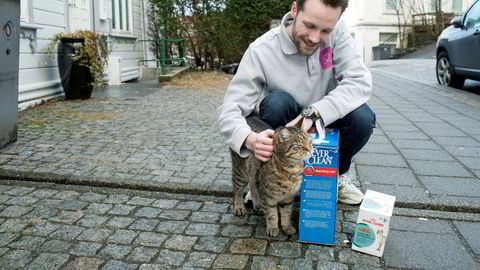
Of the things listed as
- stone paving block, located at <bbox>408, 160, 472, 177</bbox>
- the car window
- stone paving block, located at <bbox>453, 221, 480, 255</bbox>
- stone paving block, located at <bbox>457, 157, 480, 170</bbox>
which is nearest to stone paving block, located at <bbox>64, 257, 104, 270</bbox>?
stone paving block, located at <bbox>453, 221, 480, 255</bbox>

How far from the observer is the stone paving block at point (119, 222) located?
2.88 metres

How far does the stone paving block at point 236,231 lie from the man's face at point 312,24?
1.15 meters

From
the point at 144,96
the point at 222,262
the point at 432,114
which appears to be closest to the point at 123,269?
the point at 222,262

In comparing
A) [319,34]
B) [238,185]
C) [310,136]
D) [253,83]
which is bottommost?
[238,185]

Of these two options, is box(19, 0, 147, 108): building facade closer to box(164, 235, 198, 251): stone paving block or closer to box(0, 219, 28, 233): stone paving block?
box(0, 219, 28, 233): stone paving block

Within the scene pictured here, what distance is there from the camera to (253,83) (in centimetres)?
281

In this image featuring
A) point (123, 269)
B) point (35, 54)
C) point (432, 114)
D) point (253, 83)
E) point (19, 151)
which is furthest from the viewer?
point (35, 54)

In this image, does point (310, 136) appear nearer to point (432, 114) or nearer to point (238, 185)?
point (238, 185)

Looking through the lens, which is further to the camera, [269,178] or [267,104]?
[267,104]

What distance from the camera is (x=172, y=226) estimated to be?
2.87 meters

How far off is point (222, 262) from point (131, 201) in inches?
45.4

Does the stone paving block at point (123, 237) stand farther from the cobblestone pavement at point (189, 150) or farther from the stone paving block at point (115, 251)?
the cobblestone pavement at point (189, 150)

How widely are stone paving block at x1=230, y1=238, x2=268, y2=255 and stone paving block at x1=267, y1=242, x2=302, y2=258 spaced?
46 mm

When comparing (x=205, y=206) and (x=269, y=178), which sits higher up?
(x=269, y=178)
